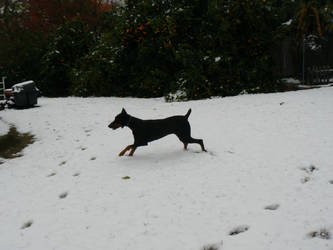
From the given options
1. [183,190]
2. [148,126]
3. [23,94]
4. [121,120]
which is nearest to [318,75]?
[148,126]

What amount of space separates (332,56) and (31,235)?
1513 centimetres

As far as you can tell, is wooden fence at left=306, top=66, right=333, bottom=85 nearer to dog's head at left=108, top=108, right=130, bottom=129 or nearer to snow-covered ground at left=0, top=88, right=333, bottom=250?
snow-covered ground at left=0, top=88, right=333, bottom=250

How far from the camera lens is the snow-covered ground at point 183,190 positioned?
2.77 m

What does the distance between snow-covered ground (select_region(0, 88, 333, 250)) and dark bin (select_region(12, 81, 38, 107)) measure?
5923 millimetres

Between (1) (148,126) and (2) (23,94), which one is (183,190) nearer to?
(1) (148,126)

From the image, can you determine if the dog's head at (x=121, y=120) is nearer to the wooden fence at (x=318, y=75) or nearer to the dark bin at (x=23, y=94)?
the dark bin at (x=23, y=94)

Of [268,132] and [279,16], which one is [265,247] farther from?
[279,16]

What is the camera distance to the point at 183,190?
144 inches

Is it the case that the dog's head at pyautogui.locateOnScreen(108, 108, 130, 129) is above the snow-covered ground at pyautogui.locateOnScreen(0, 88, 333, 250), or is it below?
above

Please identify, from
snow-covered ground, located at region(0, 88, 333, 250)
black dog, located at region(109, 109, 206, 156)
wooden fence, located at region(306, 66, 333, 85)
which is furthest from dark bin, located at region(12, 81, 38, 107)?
wooden fence, located at region(306, 66, 333, 85)

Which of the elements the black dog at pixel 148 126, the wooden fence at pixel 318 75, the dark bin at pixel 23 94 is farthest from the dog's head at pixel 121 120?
the wooden fence at pixel 318 75

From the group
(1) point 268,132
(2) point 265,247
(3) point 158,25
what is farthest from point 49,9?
(2) point 265,247

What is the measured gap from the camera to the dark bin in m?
11.4

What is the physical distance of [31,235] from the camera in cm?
309
